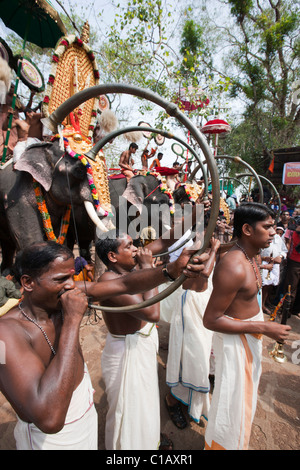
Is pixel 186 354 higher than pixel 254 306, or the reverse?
pixel 254 306

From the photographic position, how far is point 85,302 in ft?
4.77

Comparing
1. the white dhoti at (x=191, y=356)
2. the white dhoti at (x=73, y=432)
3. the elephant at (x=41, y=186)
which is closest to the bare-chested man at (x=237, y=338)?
the white dhoti at (x=191, y=356)

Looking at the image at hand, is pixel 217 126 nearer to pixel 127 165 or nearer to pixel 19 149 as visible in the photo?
pixel 127 165

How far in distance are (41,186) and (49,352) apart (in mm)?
2835

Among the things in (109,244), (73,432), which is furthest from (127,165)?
(73,432)

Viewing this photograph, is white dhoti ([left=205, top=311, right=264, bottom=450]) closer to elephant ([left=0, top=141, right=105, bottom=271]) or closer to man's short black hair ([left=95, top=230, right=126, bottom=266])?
man's short black hair ([left=95, top=230, right=126, bottom=266])

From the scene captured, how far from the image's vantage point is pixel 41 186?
150 inches

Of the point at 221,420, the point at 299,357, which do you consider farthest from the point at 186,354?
the point at 299,357

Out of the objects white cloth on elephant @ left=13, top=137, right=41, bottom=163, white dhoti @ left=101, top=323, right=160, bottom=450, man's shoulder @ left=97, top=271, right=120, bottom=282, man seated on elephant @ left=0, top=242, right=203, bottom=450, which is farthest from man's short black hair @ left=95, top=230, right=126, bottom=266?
white cloth on elephant @ left=13, top=137, right=41, bottom=163

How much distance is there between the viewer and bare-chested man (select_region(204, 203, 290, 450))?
7.32ft

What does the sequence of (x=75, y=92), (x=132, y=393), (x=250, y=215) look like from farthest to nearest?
(x=75, y=92)
(x=250, y=215)
(x=132, y=393)

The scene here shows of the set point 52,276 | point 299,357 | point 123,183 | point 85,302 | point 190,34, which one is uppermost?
point 190,34
